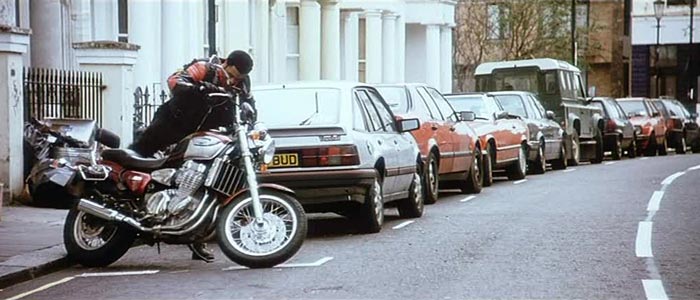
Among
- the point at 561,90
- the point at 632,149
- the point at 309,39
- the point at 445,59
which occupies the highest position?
the point at 309,39

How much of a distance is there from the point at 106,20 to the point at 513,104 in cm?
826

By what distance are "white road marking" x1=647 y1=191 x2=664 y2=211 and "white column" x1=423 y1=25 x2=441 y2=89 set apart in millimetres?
25430

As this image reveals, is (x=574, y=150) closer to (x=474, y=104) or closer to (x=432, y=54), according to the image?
(x=474, y=104)

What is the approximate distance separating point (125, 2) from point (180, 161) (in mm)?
14078

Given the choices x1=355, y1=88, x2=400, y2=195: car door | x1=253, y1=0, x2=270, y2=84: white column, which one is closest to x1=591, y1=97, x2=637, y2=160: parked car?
x1=253, y1=0, x2=270, y2=84: white column

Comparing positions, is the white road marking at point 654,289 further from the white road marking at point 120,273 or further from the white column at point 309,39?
the white column at point 309,39

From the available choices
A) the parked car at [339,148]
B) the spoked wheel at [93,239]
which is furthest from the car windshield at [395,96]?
the spoked wheel at [93,239]

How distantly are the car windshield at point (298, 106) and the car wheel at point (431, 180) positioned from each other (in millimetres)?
3856

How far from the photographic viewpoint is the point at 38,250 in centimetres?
1303

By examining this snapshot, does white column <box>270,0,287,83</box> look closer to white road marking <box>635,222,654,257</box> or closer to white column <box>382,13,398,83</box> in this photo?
white column <box>382,13,398,83</box>

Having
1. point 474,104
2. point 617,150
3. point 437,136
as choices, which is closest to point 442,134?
point 437,136

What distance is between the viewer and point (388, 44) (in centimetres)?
4241

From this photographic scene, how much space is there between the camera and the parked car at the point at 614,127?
36594 mm

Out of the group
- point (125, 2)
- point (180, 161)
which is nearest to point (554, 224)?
point (180, 161)
